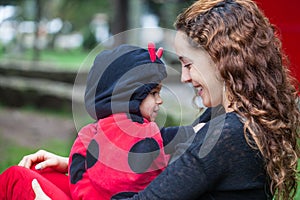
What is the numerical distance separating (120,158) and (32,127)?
705cm

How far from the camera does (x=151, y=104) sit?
6.86 feet

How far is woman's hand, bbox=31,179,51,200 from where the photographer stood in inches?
80.9

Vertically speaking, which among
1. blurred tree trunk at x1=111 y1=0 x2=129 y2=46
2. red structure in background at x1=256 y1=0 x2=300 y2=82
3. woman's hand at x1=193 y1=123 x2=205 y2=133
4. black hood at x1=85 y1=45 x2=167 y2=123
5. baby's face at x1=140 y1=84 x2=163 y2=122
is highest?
black hood at x1=85 y1=45 x2=167 y2=123

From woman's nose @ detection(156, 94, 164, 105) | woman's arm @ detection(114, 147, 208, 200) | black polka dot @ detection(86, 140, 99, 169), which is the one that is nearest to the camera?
woman's arm @ detection(114, 147, 208, 200)

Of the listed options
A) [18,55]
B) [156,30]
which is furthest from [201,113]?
[18,55]

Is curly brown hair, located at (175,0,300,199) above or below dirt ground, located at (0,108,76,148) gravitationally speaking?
above

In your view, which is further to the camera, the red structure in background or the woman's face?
the red structure in background

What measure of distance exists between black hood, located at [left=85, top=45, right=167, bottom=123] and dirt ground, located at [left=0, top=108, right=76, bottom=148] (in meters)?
5.45

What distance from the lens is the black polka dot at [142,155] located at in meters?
1.91

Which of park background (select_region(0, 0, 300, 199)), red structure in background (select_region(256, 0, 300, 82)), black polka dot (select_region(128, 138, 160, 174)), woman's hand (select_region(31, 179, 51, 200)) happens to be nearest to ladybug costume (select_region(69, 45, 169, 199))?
black polka dot (select_region(128, 138, 160, 174))

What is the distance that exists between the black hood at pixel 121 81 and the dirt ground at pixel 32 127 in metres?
5.45

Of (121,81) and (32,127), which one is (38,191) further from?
(32,127)

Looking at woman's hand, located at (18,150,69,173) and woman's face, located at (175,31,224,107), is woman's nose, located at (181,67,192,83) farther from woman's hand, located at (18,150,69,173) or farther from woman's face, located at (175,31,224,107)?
woman's hand, located at (18,150,69,173)

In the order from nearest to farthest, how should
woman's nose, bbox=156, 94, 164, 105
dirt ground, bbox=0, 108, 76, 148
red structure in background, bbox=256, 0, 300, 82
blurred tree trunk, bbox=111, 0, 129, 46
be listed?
woman's nose, bbox=156, 94, 164, 105 → red structure in background, bbox=256, 0, 300, 82 → dirt ground, bbox=0, 108, 76, 148 → blurred tree trunk, bbox=111, 0, 129, 46
